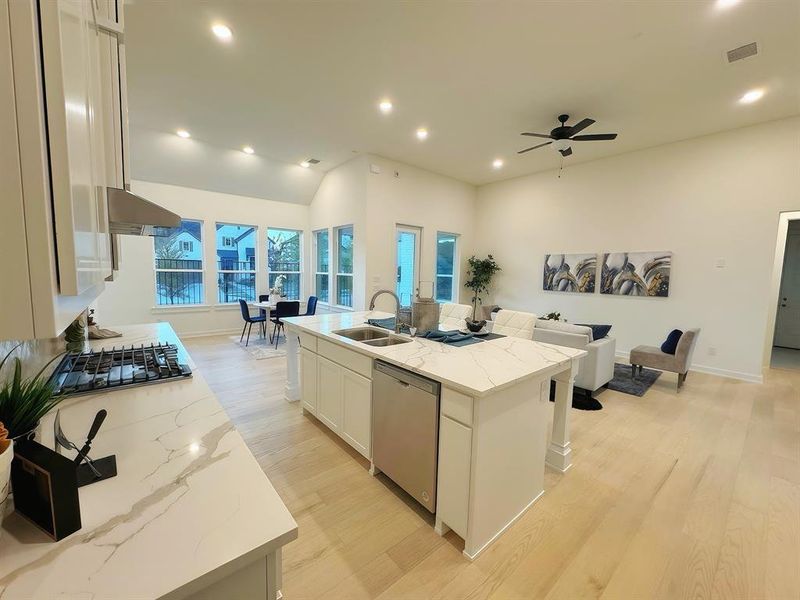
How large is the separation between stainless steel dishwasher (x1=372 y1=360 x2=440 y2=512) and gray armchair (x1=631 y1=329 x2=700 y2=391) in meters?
3.83

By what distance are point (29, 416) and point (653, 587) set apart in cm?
243

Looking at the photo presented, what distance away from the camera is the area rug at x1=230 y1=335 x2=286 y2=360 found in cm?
515

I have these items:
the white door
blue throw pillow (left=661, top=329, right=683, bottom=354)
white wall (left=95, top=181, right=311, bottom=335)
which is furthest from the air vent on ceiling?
white wall (left=95, top=181, right=311, bottom=335)

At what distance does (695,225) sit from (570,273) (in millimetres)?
1793

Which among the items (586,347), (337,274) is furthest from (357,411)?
(337,274)

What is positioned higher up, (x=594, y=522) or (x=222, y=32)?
(x=222, y=32)

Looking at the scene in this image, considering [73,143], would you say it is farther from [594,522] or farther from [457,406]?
[594,522]

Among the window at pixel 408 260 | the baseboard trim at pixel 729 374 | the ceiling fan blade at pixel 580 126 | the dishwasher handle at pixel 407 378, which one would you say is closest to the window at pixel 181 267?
the window at pixel 408 260

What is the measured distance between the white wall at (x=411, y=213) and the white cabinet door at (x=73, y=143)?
5.00 metres

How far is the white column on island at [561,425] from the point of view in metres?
2.19

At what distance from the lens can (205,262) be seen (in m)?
6.37

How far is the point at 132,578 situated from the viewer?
1.89 feet

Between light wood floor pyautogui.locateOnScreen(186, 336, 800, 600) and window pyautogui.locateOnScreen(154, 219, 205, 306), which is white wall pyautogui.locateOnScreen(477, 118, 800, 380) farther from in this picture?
window pyautogui.locateOnScreen(154, 219, 205, 306)

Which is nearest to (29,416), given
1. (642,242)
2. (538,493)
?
(538,493)
